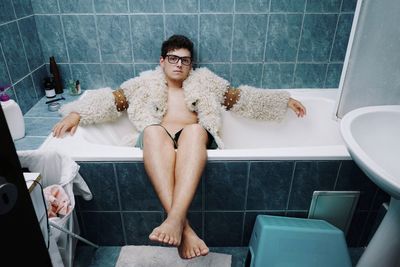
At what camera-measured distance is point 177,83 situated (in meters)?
1.64

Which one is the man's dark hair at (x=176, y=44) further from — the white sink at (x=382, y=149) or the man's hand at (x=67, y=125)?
the white sink at (x=382, y=149)

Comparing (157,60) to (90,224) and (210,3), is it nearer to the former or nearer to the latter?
(210,3)

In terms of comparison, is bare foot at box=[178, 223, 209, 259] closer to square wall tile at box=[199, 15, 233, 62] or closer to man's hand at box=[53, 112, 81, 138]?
man's hand at box=[53, 112, 81, 138]

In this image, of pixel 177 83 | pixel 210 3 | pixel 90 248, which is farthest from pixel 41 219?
pixel 210 3

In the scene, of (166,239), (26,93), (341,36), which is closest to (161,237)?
(166,239)

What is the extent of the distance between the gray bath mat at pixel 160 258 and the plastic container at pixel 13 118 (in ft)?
2.30

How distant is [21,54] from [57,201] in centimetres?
93

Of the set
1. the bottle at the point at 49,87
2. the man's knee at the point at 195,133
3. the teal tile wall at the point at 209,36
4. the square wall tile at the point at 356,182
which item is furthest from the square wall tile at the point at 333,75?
the bottle at the point at 49,87

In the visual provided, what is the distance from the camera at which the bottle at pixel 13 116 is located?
52.1 inches

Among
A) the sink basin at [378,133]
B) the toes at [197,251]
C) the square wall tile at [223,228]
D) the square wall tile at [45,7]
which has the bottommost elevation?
the square wall tile at [223,228]

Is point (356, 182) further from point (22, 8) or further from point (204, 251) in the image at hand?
point (22, 8)

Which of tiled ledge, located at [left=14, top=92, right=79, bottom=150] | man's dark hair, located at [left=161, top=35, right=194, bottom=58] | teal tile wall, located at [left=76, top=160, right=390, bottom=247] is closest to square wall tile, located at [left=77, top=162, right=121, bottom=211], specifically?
teal tile wall, located at [left=76, top=160, right=390, bottom=247]

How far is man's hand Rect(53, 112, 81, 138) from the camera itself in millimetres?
1356

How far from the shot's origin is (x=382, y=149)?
40.9 inches
